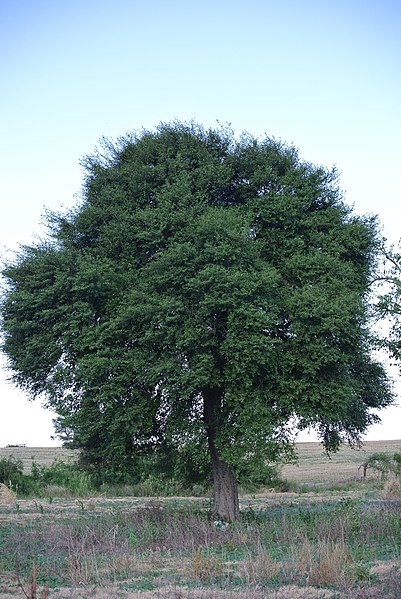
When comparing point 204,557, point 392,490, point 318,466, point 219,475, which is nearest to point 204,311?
point 219,475

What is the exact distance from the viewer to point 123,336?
19.3 meters

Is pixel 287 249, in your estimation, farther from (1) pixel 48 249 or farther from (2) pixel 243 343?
(1) pixel 48 249

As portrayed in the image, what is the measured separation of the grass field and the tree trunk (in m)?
0.52

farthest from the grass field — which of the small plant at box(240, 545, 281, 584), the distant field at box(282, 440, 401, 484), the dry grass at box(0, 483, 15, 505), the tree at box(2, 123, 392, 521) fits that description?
the distant field at box(282, 440, 401, 484)

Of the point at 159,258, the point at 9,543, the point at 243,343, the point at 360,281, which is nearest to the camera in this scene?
the point at 9,543

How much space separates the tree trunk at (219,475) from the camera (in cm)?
1964

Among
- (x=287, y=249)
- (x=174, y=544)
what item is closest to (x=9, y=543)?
(x=174, y=544)

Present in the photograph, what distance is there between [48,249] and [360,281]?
9.31m

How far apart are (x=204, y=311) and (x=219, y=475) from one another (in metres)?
5.29

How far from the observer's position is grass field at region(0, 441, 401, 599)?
10.6 metres

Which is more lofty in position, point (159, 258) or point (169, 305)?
Answer: point (159, 258)

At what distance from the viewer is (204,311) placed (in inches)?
702

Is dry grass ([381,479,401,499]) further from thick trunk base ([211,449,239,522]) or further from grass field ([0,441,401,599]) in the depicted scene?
thick trunk base ([211,449,239,522])

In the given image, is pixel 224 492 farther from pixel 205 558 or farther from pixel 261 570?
pixel 261 570
